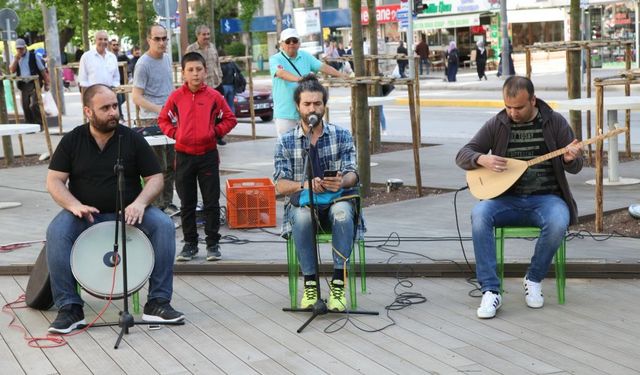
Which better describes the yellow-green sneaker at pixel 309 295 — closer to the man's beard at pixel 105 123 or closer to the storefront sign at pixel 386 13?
the man's beard at pixel 105 123

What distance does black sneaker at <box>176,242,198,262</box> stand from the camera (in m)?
8.12

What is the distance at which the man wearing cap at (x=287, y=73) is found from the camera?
430 inches

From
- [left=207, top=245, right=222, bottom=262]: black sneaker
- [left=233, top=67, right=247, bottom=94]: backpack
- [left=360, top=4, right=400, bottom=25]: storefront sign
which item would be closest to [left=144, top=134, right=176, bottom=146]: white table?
[left=207, top=245, right=222, bottom=262]: black sneaker

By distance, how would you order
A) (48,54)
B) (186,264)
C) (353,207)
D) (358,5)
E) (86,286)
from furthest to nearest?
(48,54)
(358,5)
(186,264)
(353,207)
(86,286)

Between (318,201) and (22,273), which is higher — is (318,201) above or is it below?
above

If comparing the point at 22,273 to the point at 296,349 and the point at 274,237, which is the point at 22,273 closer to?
the point at 274,237

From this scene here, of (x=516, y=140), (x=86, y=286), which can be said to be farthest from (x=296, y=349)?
(x=516, y=140)

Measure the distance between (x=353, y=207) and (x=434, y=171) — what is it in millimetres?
6361

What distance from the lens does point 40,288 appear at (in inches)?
275

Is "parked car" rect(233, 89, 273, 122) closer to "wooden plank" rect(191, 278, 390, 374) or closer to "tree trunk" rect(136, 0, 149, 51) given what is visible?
"tree trunk" rect(136, 0, 149, 51)

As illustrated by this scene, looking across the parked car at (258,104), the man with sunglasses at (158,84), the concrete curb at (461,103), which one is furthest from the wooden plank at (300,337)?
the concrete curb at (461,103)

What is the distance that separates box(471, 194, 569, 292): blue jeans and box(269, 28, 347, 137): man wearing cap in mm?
4391

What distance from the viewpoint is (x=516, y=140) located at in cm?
689

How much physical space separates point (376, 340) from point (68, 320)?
1.86m
